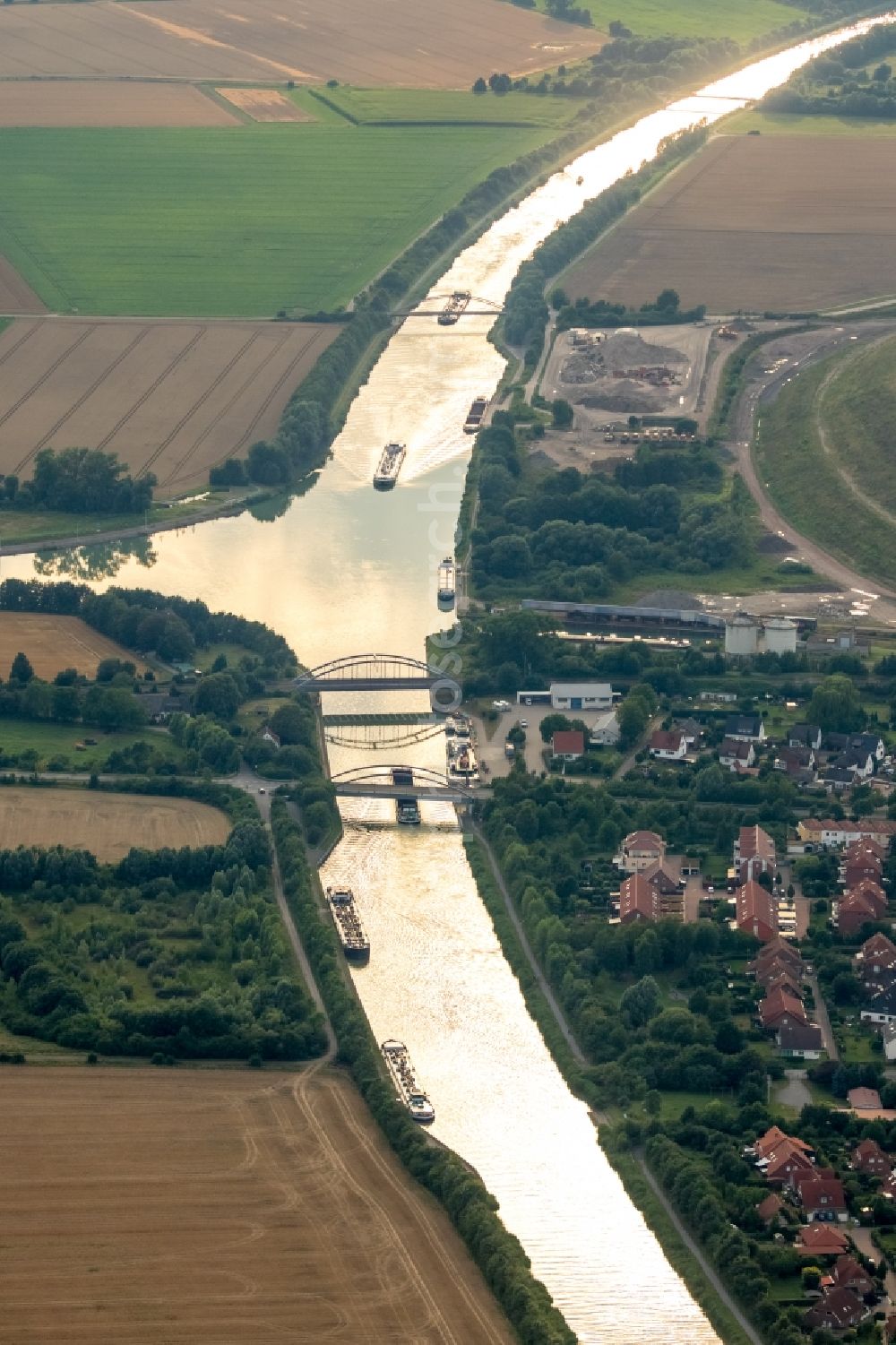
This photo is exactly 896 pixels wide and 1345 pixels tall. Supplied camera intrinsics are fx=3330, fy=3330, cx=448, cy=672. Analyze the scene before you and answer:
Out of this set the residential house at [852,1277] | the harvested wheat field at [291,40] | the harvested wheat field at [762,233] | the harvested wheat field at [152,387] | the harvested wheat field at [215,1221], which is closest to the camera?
the harvested wheat field at [215,1221]

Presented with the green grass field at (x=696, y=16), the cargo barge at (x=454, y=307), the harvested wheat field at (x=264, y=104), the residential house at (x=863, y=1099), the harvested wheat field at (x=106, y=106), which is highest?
the harvested wheat field at (x=106, y=106)

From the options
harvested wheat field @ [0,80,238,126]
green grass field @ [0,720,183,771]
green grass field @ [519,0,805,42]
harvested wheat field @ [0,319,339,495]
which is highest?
harvested wheat field @ [0,80,238,126]

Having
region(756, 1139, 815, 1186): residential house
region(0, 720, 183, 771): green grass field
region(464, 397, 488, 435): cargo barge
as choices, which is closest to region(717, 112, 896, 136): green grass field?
region(464, 397, 488, 435): cargo barge

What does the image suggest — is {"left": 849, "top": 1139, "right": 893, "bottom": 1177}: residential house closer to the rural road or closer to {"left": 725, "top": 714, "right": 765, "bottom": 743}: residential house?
{"left": 725, "top": 714, "right": 765, "bottom": 743}: residential house

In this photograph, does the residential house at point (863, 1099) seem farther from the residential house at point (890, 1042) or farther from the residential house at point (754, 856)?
the residential house at point (754, 856)

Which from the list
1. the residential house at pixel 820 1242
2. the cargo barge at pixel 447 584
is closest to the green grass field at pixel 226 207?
the cargo barge at pixel 447 584

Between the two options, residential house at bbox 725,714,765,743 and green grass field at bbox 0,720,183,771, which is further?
residential house at bbox 725,714,765,743
